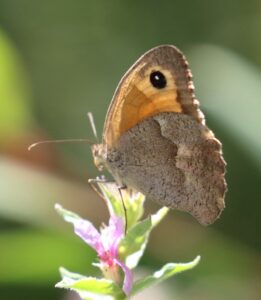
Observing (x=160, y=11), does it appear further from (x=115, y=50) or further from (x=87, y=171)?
(x=87, y=171)

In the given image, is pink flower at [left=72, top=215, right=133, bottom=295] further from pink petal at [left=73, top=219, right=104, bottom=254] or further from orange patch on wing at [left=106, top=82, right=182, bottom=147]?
orange patch on wing at [left=106, top=82, right=182, bottom=147]

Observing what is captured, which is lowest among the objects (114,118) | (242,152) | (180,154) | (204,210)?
(204,210)

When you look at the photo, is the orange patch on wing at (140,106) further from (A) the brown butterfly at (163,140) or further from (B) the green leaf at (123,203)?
(B) the green leaf at (123,203)

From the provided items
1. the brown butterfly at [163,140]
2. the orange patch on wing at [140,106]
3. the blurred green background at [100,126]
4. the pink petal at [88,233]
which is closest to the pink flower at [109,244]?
the pink petal at [88,233]

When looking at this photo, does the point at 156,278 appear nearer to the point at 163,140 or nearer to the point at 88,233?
the point at 88,233

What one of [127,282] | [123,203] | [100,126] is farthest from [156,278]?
[100,126]

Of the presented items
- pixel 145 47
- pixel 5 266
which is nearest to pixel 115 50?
pixel 145 47
